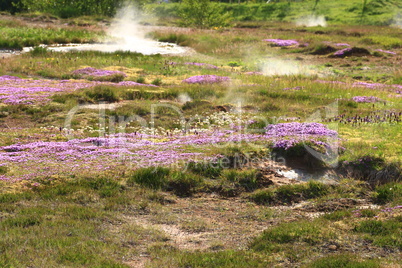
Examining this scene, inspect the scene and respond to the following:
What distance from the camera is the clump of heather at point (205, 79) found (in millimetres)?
25047

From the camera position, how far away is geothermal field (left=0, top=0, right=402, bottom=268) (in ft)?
28.7

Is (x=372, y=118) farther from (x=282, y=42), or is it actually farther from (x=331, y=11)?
(x=331, y=11)

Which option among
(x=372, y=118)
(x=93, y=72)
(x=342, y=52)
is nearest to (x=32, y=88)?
(x=93, y=72)

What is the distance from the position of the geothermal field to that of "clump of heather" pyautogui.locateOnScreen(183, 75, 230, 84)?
8.0 inches

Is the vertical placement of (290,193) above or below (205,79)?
below

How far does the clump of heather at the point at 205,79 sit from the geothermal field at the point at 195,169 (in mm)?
203

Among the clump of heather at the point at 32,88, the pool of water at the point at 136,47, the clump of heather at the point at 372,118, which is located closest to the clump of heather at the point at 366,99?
the clump of heather at the point at 372,118

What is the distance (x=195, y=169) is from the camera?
42.5 ft

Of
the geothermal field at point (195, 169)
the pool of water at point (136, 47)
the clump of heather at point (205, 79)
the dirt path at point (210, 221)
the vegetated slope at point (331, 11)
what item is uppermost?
the vegetated slope at point (331, 11)

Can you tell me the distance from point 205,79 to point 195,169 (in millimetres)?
13074

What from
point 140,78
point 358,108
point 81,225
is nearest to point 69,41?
point 140,78

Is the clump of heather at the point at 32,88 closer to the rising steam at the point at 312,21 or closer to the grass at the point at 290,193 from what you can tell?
the grass at the point at 290,193

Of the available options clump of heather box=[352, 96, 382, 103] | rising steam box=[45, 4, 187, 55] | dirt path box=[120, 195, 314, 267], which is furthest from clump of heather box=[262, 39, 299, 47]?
dirt path box=[120, 195, 314, 267]

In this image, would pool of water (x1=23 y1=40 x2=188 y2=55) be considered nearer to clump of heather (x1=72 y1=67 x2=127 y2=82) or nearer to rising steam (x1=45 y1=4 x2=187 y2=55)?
rising steam (x1=45 y1=4 x2=187 y2=55)
